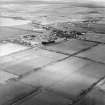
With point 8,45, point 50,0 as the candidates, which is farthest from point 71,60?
point 50,0

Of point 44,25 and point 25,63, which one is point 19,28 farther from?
point 25,63

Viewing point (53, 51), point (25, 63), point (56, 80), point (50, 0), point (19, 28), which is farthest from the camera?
point (50, 0)

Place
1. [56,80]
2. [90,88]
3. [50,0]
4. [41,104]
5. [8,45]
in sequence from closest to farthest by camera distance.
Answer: [41,104], [90,88], [56,80], [8,45], [50,0]

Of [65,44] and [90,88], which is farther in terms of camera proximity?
[65,44]

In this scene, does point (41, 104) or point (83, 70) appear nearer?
point (41, 104)

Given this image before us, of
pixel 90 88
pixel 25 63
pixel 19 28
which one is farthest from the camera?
pixel 19 28

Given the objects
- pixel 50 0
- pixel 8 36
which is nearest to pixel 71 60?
pixel 8 36

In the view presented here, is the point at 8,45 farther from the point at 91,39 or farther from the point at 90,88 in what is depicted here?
the point at 90,88

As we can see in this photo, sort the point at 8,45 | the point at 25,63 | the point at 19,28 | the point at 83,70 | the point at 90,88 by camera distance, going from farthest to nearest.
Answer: the point at 19,28, the point at 8,45, the point at 25,63, the point at 83,70, the point at 90,88
